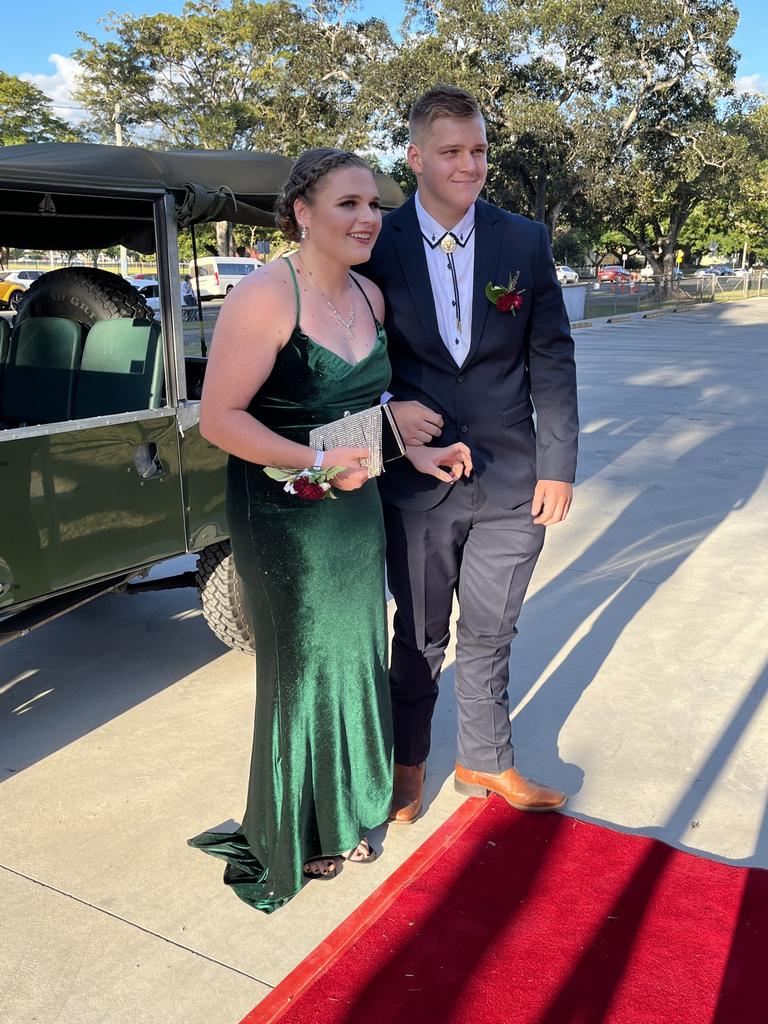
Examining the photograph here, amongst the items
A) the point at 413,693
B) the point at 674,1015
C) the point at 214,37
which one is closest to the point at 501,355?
the point at 413,693

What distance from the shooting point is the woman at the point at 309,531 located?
7.57 feet

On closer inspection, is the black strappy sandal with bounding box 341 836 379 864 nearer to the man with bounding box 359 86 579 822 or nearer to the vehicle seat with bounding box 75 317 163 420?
the man with bounding box 359 86 579 822

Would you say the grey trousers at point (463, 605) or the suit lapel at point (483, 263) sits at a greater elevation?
Result: the suit lapel at point (483, 263)

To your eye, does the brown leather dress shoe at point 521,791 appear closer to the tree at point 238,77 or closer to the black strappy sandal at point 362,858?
the black strappy sandal at point 362,858

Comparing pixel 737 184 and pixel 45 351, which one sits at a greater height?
pixel 737 184

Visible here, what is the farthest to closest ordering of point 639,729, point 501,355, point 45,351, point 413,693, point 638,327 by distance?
point 638,327, point 45,351, point 639,729, point 413,693, point 501,355

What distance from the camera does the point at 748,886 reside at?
2.68 meters

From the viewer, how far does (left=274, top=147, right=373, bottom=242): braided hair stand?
234cm

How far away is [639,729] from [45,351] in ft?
9.49

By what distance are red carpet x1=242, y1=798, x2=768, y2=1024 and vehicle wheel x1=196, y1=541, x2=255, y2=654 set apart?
146cm

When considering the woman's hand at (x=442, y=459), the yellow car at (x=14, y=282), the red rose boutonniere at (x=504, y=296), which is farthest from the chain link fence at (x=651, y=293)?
the woman's hand at (x=442, y=459)

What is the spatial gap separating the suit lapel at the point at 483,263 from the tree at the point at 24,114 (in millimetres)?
37663

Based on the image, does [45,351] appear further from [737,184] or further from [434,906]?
[737,184]

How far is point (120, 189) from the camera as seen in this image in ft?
10.9
